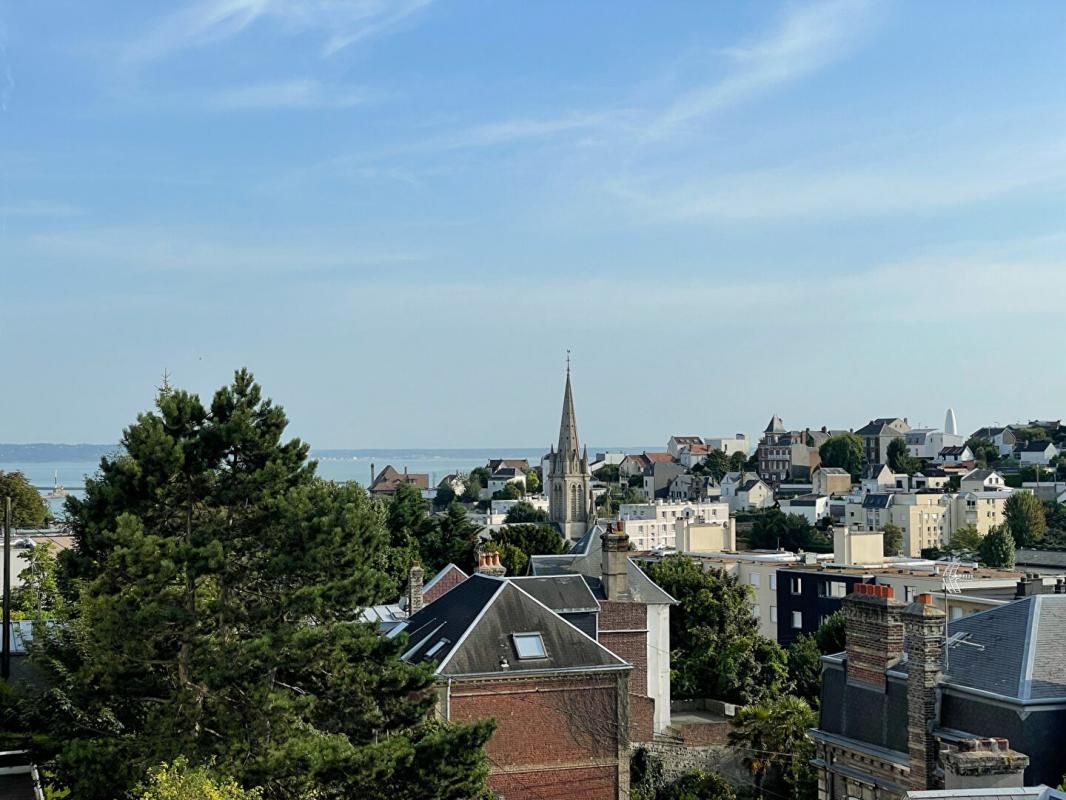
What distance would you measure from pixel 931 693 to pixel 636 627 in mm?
19287

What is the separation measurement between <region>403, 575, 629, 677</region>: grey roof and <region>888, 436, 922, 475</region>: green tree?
14010cm

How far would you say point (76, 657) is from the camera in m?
24.2

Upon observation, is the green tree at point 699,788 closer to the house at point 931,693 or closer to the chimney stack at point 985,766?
the house at point 931,693

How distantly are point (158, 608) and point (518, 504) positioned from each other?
152 metres

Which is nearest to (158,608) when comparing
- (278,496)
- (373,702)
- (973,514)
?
(278,496)

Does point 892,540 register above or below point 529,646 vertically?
below

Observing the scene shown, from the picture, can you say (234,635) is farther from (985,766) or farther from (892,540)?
(892,540)

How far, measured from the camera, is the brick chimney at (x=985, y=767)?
16047 mm

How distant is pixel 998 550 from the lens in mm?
109000

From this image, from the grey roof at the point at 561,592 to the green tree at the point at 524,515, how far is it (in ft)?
401

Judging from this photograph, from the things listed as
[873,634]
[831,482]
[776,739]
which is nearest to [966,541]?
[831,482]

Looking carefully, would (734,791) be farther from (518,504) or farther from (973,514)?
(518,504)

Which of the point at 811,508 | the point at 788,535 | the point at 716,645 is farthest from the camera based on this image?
the point at 811,508

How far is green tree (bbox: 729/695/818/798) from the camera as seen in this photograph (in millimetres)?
33438
